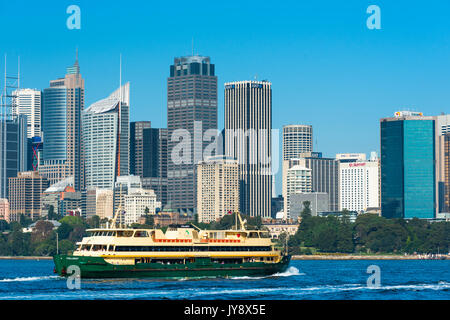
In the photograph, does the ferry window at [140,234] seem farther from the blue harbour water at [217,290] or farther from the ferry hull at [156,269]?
the blue harbour water at [217,290]

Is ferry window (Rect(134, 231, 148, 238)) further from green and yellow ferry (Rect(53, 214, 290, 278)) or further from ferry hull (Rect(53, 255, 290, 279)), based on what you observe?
ferry hull (Rect(53, 255, 290, 279))

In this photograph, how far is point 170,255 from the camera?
8806cm

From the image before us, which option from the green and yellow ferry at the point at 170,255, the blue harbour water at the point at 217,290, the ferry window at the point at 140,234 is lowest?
the blue harbour water at the point at 217,290

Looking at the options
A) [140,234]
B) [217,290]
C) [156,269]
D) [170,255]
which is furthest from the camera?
[170,255]

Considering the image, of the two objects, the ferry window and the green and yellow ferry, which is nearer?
the green and yellow ferry

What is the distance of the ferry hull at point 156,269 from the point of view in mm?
83688

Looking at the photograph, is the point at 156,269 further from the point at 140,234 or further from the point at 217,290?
the point at 217,290

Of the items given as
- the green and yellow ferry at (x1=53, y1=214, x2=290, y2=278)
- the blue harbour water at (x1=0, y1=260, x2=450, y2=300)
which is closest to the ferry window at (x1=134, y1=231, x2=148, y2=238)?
the green and yellow ferry at (x1=53, y1=214, x2=290, y2=278)

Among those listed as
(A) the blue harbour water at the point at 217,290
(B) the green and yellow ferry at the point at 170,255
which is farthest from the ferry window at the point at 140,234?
(A) the blue harbour water at the point at 217,290

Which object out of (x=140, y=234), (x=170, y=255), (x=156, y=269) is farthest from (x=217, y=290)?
(x=140, y=234)

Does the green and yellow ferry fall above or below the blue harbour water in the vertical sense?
above

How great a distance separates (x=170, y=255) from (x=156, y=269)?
7.40 feet

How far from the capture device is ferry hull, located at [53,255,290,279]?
83.7m
